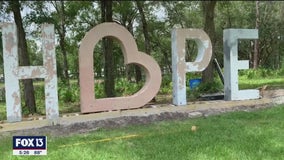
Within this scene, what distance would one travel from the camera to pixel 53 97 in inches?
303

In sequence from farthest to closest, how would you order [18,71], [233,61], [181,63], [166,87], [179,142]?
1. [166,87]
2. [233,61]
3. [181,63]
4. [18,71]
5. [179,142]

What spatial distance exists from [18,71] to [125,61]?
2127mm

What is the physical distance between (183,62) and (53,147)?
3885 mm

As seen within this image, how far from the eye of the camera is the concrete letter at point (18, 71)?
727cm

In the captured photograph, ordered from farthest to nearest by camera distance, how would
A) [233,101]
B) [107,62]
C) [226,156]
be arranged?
[107,62]
[233,101]
[226,156]

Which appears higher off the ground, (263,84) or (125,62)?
(125,62)

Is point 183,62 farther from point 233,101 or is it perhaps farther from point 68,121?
point 68,121

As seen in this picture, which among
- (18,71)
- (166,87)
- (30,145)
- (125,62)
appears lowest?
(166,87)

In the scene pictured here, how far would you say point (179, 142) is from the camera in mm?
5738

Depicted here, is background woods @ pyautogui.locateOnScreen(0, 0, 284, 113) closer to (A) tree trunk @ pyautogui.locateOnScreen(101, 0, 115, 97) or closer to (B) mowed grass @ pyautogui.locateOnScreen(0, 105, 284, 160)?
(A) tree trunk @ pyautogui.locateOnScreen(101, 0, 115, 97)

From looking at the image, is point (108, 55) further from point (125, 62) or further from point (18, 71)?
point (18, 71)

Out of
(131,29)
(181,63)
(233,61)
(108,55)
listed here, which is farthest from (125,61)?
(131,29)

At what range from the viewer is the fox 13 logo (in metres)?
3.42

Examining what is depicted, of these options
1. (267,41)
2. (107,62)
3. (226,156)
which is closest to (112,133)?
(226,156)
